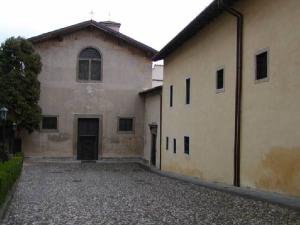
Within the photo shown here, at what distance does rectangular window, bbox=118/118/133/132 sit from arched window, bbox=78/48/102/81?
3241 millimetres

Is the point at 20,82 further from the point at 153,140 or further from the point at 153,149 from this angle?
the point at 153,149

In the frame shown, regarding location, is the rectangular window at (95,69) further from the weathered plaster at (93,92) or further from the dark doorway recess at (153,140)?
the dark doorway recess at (153,140)

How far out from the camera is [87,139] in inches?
1251

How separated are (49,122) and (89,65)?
15.0 feet

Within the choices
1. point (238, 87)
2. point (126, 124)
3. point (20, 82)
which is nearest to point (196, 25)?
point (238, 87)

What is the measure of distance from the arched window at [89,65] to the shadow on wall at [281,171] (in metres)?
20.3

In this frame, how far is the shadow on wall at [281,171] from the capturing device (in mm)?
11053

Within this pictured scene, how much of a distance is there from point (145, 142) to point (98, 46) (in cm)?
709

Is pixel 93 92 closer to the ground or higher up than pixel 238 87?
higher up

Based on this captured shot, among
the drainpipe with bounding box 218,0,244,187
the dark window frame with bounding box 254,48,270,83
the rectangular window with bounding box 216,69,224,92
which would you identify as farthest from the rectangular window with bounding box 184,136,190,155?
the dark window frame with bounding box 254,48,270,83

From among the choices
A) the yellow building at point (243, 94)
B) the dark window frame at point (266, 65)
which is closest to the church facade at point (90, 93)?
the yellow building at point (243, 94)

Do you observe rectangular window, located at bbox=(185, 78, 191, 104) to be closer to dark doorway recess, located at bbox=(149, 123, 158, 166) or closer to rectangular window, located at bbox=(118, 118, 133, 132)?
dark doorway recess, located at bbox=(149, 123, 158, 166)

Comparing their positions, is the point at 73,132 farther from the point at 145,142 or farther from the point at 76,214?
the point at 76,214

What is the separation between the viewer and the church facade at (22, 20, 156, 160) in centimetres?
3094
